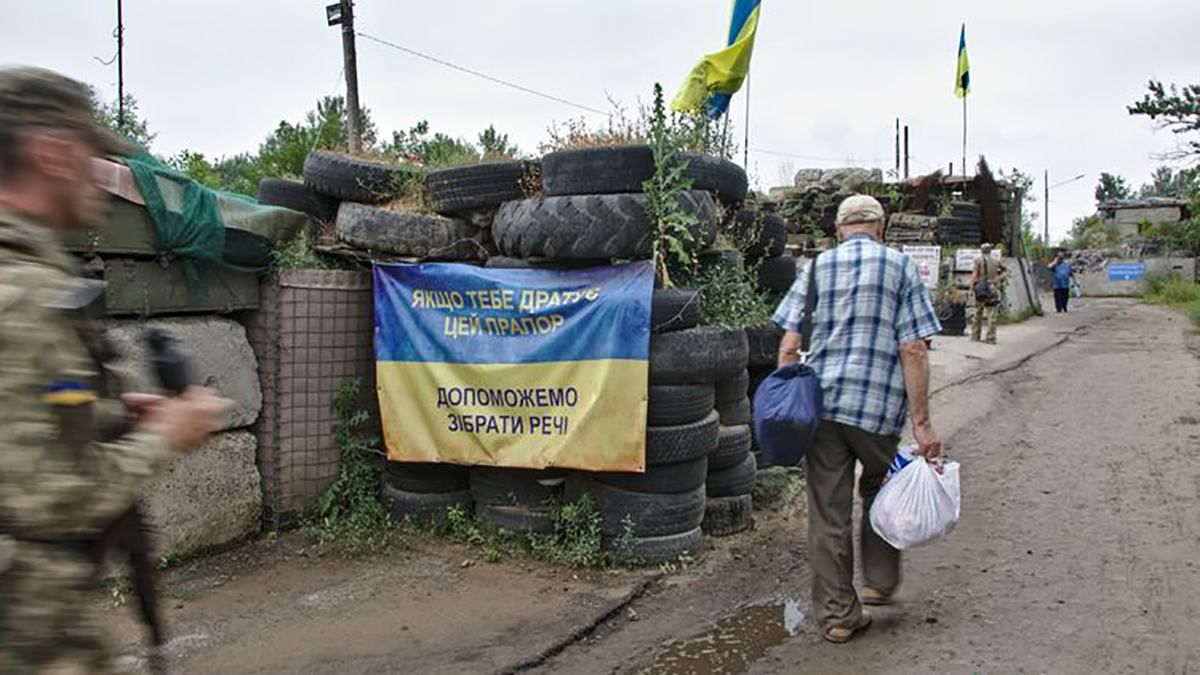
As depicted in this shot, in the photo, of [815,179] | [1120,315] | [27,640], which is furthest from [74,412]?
[1120,315]

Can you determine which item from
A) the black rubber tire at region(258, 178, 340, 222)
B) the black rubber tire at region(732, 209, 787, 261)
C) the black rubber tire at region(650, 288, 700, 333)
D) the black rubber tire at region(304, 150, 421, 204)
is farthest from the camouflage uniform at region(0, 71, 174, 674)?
the black rubber tire at region(732, 209, 787, 261)

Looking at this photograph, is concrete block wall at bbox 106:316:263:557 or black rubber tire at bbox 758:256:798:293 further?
black rubber tire at bbox 758:256:798:293

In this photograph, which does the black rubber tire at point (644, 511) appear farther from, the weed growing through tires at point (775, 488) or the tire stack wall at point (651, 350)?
the weed growing through tires at point (775, 488)

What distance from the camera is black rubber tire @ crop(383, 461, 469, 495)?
19.2ft

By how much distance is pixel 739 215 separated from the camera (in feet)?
22.5

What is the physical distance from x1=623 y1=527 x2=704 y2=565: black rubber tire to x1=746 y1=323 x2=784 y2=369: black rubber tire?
5.50ft

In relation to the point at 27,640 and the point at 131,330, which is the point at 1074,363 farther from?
the point at 27,640

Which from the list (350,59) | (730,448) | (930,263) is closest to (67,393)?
(730,448)

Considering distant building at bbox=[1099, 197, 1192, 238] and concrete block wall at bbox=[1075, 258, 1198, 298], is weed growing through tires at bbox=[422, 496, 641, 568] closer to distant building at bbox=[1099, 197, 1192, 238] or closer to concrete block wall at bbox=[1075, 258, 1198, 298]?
concrete block wall at bbox=[1075, 258, 1198, 298]

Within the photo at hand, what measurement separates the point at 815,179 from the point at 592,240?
19.6 metres

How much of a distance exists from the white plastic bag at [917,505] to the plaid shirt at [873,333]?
22cm

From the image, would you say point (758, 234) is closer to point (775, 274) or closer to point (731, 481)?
point (775, 274)

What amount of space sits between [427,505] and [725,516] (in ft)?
6.04

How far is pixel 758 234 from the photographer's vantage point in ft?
23.2
